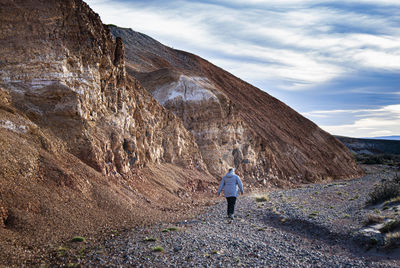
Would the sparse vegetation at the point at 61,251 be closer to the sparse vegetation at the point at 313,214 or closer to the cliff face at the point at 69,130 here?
the cliff face at the point at 69,130

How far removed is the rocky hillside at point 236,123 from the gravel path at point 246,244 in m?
13.1

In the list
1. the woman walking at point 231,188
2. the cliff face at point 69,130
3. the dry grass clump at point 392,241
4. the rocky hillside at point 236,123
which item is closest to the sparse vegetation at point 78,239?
the cliff face at point 69,130

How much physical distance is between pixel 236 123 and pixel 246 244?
20939 mm

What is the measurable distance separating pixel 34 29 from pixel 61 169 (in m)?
6.15

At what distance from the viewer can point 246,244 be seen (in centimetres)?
927

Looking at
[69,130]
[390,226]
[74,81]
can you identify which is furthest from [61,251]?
[390,226]

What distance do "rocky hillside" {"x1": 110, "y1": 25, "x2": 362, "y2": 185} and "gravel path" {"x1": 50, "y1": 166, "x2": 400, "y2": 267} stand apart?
13126 millimetres

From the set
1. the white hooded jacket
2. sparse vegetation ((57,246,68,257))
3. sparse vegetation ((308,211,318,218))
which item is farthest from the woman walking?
sparse vegetation ((57,246,68,257))

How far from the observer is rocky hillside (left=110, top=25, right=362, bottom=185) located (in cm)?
2756

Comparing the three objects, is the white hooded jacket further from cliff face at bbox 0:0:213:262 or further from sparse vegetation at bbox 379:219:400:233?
sparse vegetation at bbox 379:219:400:233

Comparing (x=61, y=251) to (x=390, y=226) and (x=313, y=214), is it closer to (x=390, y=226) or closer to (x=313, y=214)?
(x=390, y=226)

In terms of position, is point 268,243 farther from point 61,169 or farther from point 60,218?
point 61,169

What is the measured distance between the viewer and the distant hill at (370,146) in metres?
92.3

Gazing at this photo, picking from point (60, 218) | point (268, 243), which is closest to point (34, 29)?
point (60, 218)
